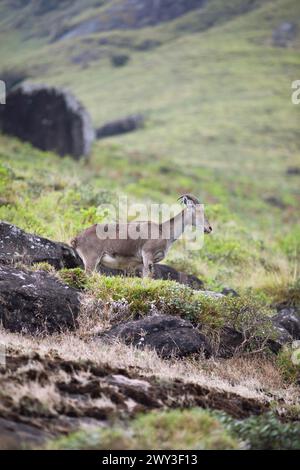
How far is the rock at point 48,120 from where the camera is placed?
30906 mm

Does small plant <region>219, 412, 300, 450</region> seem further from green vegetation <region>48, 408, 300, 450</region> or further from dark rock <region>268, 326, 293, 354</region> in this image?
dark rock <region>268, 326, 293, 354</region>

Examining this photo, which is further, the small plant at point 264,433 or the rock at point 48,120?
the rock at point 48,120

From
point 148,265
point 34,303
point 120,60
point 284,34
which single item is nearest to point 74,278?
point 34,303

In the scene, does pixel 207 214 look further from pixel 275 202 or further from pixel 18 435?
pixel 18 435

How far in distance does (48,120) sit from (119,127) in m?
27.2

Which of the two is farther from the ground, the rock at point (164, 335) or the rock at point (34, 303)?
the rock at point (34, 303)

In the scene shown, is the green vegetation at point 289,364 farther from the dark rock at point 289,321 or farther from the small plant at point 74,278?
the small plant at point 74,278

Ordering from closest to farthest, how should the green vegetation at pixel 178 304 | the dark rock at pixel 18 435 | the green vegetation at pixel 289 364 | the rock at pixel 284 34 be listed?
the dark rock at pixel 18 435 → the green vegetation at pixel 289 364 → the green vegetation at pixel 178 304 → the rock at pixel 284 34

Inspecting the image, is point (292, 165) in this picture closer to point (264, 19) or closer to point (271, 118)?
point (271, 118)

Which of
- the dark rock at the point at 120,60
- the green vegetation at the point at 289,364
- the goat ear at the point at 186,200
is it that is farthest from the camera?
the dark rock at the point at 120,60

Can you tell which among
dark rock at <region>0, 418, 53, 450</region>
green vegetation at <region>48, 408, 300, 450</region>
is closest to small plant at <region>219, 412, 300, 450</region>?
green vegetation at <region>48, 408, 300, 450</region>

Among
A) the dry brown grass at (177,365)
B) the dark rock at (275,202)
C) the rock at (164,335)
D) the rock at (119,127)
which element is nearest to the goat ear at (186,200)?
the rock at (164,335)

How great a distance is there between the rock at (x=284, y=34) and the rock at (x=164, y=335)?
95750mm

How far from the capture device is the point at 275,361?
9906 millimetres
